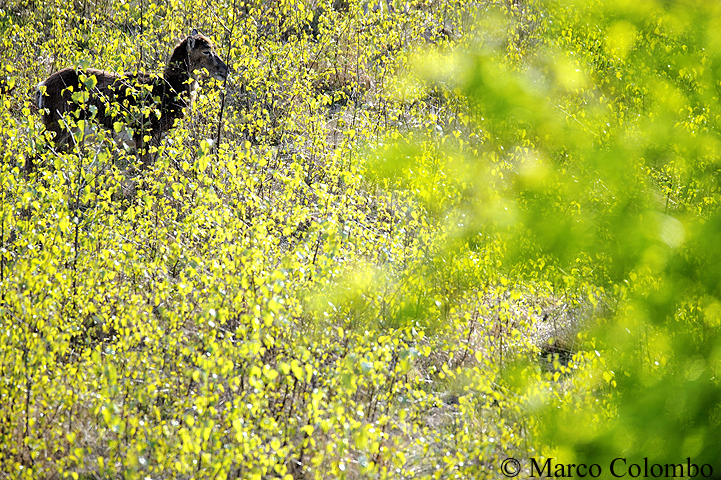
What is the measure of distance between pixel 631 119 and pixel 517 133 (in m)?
0.46

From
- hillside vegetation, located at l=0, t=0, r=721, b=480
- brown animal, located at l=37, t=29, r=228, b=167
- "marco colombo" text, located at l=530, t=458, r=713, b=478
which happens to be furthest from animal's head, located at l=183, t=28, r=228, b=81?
"marco colombo" text, located at l=530, t=458, r=713, b=478

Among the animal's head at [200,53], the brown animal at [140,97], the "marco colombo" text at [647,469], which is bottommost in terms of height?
the "marco colombo" text at [647,469]

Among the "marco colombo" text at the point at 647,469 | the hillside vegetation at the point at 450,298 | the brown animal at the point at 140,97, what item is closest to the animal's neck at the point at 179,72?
the brown animal at the point at 140,97

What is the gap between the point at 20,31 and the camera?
935cm

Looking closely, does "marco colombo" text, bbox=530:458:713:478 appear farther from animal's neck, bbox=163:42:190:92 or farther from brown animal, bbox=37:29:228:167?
animal's neck, bbox=163:42:190:92

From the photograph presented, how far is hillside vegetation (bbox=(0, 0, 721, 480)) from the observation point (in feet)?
5.63

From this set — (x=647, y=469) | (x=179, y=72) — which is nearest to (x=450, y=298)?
(x=647, y=469)

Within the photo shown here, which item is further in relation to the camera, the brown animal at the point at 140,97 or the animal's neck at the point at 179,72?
the animal's neck at the point at 179,72

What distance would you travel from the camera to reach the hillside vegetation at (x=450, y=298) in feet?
5.63

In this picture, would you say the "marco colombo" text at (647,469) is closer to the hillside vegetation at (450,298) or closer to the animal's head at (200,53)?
the hillside vegetation at (450,298)

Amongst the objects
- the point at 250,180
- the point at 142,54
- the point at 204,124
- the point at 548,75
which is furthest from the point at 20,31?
the point at 548,75

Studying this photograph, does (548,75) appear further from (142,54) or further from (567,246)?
(142,54)

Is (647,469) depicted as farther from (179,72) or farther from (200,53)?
(179,72)

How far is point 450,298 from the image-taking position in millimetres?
4180
